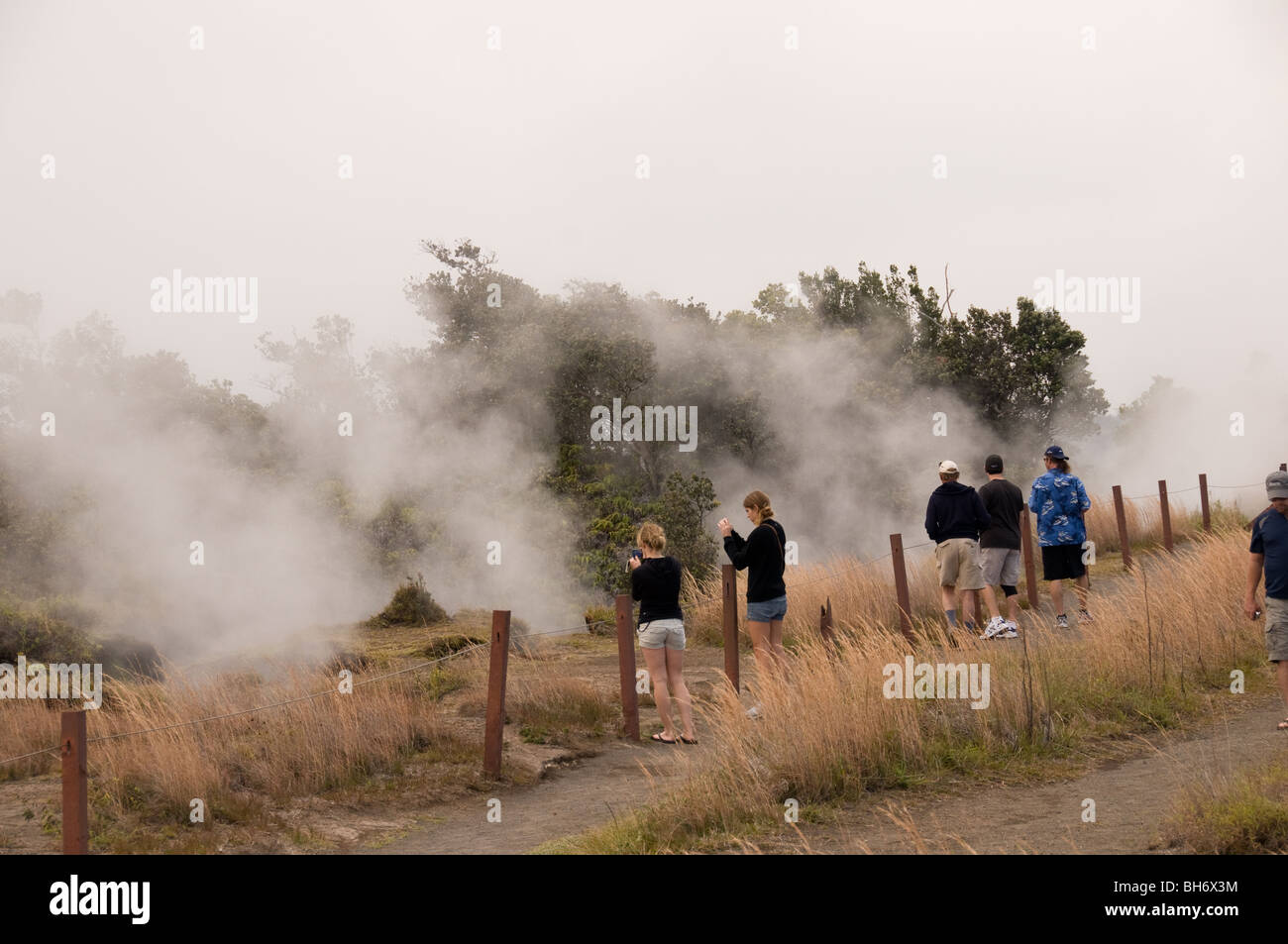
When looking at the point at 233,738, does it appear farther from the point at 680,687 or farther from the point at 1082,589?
the point at 1082,589

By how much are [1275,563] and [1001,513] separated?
4604 millimetres

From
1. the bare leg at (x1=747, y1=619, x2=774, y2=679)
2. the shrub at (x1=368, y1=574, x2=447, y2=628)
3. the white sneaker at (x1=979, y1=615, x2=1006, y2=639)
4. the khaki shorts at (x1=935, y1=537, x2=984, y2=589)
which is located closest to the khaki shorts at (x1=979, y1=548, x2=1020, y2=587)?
the khaki shorts at (x1=935, y1=537, x2=984, y2=589)

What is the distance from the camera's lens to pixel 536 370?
941 inches

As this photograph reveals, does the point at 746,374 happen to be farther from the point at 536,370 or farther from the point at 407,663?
the point at 407,663

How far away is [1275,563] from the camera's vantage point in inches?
292

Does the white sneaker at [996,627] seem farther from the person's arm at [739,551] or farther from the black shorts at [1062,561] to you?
the person's arm at [739,551]

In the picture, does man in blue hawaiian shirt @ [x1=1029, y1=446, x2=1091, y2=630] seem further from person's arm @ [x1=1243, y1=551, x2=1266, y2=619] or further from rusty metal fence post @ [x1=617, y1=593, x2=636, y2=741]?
rusty metal fence post @ [x1=617, y1=593, x2=636, y2=741]

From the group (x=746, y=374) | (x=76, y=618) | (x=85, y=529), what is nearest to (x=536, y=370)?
(x=746, y=374)

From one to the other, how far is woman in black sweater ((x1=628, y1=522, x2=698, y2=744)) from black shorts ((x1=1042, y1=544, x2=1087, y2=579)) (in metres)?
4.46

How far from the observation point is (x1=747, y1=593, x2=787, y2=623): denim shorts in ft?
31.6

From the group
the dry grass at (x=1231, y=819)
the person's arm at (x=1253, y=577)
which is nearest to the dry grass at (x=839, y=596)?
the person's arm at (x=1253, y=577)

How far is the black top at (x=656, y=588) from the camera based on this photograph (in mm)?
9398
